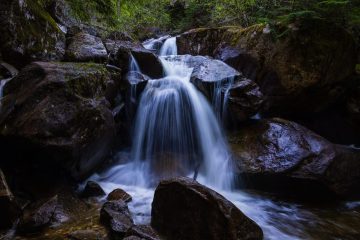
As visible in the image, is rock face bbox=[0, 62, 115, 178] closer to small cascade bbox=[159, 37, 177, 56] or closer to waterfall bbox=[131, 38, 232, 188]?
waterfall bbox=[131, 38, 232, 188]

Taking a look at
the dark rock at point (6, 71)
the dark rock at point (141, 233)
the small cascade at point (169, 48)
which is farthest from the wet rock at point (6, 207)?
the small cascade at point (169, 48)

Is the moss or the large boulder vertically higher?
the moss

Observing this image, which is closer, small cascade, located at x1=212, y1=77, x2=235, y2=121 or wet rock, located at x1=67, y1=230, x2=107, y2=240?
wet rock, located at x1=67, y1=230, x2=107, y2=240

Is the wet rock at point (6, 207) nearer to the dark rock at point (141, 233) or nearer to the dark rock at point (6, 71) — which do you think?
the dark rock at point (141, 233)

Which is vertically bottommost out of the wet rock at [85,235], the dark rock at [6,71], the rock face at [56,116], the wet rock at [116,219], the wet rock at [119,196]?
the wet rock at [85,235]

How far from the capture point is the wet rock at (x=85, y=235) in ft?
13.8

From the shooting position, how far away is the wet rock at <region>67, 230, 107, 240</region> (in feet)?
13.8

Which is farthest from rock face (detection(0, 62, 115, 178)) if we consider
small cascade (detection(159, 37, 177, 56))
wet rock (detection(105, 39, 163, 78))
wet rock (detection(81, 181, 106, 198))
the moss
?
small cascade (detection(159, 37, 177, 56))

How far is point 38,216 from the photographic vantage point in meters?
4.57

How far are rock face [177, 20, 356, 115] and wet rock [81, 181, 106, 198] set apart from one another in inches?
192

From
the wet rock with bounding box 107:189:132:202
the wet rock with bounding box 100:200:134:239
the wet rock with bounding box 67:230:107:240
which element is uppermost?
the wet rock with bounding box 100:200:134:239

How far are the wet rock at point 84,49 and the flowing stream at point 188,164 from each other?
0.95 metres

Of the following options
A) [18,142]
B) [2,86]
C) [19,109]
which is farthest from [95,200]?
[2,86]

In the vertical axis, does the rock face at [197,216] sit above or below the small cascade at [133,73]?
below
